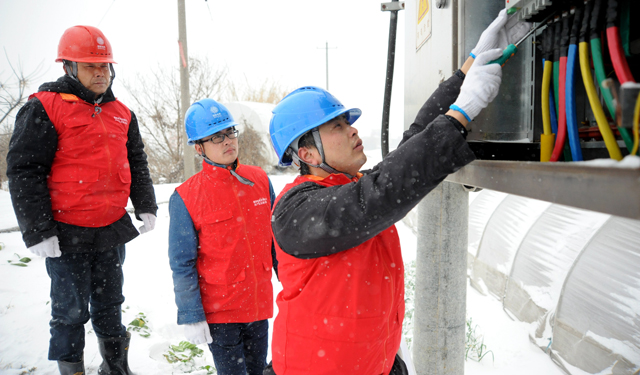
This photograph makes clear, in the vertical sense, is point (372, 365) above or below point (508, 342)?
above

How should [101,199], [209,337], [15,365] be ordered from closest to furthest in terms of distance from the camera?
[209,337]
[101,199]
[15,365]

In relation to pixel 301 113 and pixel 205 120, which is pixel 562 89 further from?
pixel 205 120

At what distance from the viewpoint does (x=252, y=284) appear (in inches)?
84.9

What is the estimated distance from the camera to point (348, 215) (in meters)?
1.01

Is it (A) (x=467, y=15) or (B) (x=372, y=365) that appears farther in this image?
(A) (x=467, y=15)

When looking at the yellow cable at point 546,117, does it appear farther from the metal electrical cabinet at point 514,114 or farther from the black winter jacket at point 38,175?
the black winter jacket at point 38,175

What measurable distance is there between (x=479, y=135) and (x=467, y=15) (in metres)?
0.46

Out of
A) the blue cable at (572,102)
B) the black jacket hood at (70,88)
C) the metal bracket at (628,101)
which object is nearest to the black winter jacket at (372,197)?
the blue cable at (572,102)

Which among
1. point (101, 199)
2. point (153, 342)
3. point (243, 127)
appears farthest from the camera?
point (243, 127)

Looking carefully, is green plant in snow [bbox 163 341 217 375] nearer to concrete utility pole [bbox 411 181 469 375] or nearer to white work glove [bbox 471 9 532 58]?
concrete utility pole [bbox 411 181 469 375]

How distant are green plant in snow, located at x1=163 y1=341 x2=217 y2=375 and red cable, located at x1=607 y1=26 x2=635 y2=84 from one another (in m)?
2.97

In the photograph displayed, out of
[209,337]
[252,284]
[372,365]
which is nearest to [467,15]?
[372,365]

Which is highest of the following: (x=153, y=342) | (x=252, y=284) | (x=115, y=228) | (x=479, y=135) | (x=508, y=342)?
(x=479, y=135)

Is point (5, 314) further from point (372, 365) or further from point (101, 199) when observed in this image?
point (372, 365)
